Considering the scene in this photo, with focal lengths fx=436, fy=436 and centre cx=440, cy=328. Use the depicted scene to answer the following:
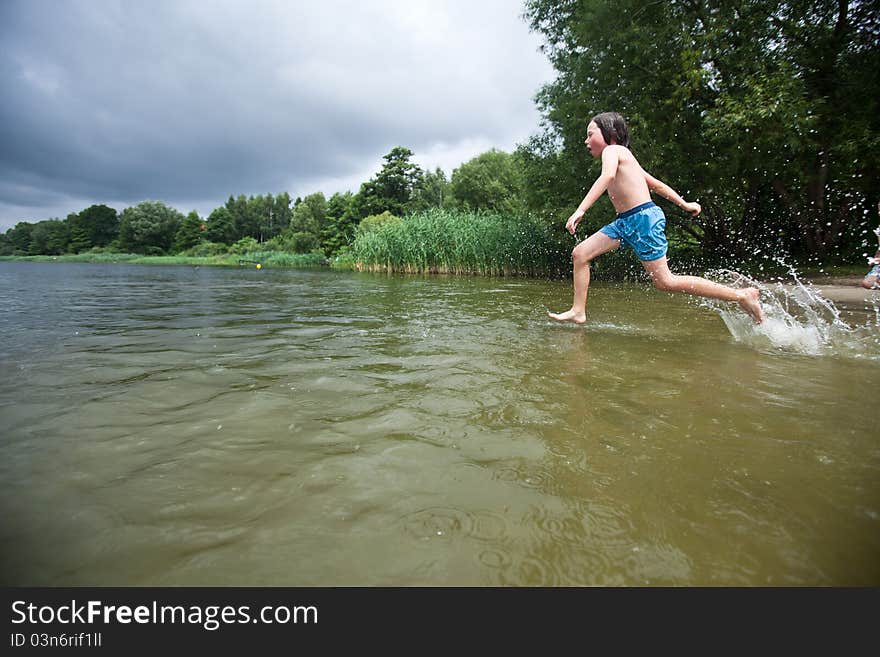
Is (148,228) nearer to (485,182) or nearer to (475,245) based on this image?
(485,182)

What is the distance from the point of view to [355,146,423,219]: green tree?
60188 mm

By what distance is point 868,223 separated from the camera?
15.0 m

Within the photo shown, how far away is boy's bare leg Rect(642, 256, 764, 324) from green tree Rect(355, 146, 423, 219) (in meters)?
57.4

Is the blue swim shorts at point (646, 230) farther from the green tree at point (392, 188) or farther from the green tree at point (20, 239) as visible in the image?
the green tree at point (20, 239)

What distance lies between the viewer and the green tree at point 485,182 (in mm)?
55688

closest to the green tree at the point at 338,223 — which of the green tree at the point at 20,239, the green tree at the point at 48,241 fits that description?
the green tree at the point at 48,241

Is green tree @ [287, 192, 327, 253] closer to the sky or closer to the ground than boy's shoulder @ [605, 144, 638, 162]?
closer to the sky

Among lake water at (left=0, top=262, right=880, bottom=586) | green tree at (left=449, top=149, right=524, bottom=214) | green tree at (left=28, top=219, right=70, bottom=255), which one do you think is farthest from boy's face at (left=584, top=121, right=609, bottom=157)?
green tree at (left=28, top=219, right=70, bottom=255)

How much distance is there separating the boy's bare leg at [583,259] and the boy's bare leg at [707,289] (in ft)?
1.95

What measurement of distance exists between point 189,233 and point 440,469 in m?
95.9

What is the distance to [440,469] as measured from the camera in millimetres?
1754

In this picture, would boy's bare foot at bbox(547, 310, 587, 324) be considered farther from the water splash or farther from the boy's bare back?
the water splash
